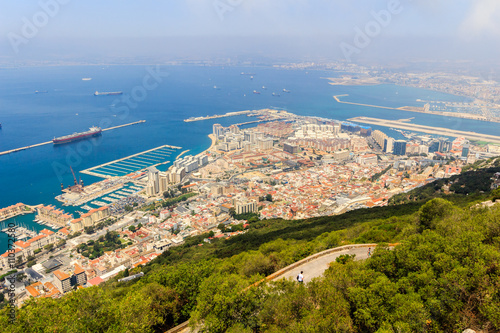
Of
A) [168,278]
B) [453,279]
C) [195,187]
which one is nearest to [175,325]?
[168,278]

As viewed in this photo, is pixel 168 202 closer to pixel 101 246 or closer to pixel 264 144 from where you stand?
pixel 101 246

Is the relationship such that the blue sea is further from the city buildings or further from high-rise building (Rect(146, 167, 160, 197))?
high-rise building (Rect(146, 167, 160, 197))

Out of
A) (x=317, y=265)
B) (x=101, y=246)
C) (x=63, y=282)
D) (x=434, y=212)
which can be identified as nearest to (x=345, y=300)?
(x=317, y=265)

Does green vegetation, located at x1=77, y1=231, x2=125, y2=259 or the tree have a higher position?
the tree

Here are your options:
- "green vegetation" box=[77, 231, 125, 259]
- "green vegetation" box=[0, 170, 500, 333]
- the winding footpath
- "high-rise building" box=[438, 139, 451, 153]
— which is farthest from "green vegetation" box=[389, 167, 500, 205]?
"green vegetation" box=[77, 231, 125, 259]

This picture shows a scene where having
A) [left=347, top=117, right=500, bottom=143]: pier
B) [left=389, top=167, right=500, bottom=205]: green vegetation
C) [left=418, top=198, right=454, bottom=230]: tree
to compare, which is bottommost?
[left=347, top=117, right=500, bottom=143]: pier

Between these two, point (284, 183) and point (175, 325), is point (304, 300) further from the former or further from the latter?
point (284, 183)
